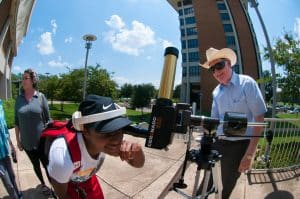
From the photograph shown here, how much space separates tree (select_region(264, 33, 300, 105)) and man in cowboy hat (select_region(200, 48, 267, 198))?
6100mm

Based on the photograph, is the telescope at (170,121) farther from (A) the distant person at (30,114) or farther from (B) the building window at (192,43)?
(B) the building window at (192,43)

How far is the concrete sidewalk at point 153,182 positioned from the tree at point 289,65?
3.77m

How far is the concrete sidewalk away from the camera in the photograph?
3.70 metres

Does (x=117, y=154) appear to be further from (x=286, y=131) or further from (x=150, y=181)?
(x=286, y=131)

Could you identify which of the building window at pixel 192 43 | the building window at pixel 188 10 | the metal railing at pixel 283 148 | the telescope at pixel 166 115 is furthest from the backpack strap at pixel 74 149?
the metal railing at pixel 283 148

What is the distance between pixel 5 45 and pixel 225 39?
40.7 feet

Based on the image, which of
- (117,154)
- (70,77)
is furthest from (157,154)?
(70,77)

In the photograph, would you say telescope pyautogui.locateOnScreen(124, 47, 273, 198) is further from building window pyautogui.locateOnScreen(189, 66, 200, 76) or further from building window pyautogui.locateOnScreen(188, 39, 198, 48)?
building window pyautogui.locateOnScreen(188, 39, 198, 48)

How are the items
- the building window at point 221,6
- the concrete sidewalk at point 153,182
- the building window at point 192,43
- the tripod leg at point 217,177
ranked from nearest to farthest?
1. the tripod leg at point 217,177
2. the concrete sidewalk at point 153,182
3. the building window at point 192,43
4. the building window at point 221,6

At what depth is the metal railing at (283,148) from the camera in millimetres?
5023

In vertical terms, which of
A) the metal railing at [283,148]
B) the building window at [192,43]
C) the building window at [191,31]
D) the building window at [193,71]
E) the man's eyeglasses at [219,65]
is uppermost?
the building window at [191,31]

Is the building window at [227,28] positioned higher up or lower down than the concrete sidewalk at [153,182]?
higher up

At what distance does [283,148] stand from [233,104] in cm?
347

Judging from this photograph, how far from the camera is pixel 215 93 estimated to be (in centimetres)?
268
